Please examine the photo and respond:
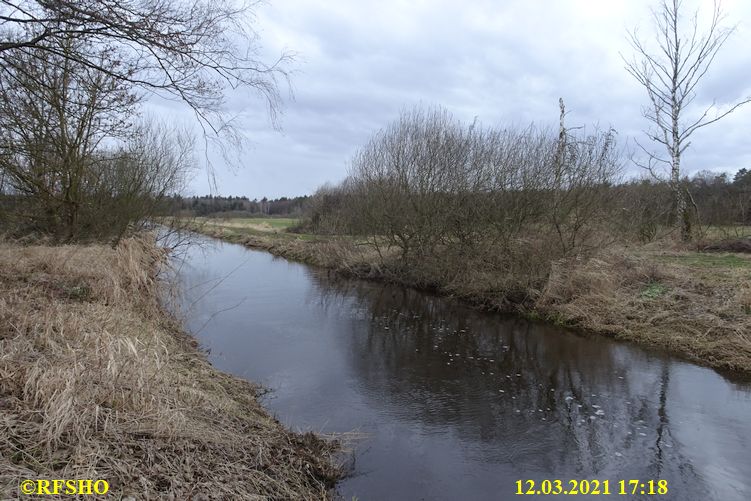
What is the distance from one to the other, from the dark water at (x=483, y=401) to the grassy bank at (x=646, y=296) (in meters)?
0.75

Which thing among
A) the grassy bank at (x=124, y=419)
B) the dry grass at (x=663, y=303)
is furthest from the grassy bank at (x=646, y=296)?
the grassy bank at (x=124, y=419)

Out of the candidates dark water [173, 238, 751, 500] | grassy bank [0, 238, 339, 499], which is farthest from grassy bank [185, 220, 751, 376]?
grassy bank [0, 238, 339, 499]

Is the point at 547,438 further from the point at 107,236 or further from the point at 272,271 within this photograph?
the point at 272,271

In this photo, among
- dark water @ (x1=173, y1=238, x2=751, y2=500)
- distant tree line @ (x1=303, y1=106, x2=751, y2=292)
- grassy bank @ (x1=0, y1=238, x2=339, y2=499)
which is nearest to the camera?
grassy bank @ (x1=0, y1=238, x2=339, y2=499)

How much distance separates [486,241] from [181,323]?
34.8ft

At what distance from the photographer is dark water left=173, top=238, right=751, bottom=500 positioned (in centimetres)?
538

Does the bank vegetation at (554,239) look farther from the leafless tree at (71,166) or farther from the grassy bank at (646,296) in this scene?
the leafless tree at (71,166)

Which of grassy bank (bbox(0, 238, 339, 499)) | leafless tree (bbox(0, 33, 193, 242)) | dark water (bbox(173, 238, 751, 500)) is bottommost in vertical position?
dark water (bbox(173, 238, 751, 500))

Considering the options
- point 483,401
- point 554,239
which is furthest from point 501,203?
point 483,401

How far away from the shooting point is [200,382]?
21.1ft

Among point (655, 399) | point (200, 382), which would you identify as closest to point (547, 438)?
point (655, 399)

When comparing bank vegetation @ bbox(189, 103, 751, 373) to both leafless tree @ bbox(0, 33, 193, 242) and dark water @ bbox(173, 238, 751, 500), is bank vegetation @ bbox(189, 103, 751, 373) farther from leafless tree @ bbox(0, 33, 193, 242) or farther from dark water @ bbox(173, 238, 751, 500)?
leafless tree @ bbox(0, 33, 193, 242)

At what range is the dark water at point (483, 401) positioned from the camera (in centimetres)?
538

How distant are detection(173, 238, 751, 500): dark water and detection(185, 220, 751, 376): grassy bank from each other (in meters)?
0.75
